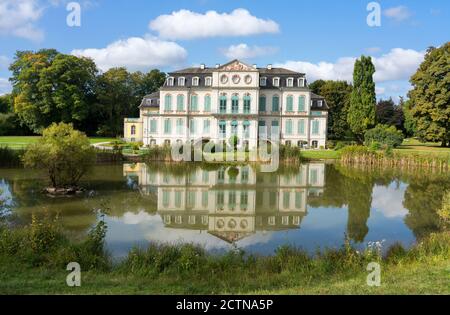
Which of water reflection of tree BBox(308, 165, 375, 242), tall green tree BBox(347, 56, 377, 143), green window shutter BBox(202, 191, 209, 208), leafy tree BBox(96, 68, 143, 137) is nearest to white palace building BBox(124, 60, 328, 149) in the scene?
tall green tree BBox(347, 56, 377, 143)

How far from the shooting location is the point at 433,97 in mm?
32125

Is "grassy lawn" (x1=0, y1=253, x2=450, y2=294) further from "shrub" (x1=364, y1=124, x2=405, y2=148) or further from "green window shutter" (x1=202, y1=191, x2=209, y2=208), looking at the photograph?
"shrub" (x1=364, y1=124, x2=405, y2=148)

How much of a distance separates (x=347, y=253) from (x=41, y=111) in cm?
4018

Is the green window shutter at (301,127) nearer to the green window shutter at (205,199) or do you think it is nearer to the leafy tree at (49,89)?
the leafy tree at (49,89)

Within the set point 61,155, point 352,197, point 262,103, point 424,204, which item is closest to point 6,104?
point 262,103

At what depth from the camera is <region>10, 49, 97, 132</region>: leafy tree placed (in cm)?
4012

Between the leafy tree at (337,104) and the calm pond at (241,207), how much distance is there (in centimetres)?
2279

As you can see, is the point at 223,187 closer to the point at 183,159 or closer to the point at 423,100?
the point at 183,159

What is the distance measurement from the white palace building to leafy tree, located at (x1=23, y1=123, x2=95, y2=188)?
22562 mm

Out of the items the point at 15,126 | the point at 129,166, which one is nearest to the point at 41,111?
the point at 15,126

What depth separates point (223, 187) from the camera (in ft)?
53.3

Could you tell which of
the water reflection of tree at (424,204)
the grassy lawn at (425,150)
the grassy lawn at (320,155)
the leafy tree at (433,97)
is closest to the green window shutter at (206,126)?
the grassy lawn at (320,155)

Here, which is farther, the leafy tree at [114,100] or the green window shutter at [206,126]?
the leafy tree at [114,100]

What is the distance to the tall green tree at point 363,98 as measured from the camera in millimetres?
37250
